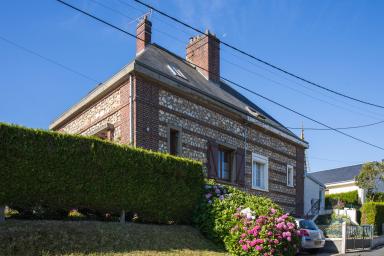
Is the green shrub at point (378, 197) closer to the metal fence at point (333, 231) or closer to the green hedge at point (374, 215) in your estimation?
the green hedge at point (374, 215)

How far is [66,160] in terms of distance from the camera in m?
10.2

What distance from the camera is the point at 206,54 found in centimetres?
2211

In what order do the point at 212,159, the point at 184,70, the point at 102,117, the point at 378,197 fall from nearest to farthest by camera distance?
1. the point at 102,117
2. the point at 212,159
3. the point at 184,70
4. the point at 378,197

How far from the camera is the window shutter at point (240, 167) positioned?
1958cm

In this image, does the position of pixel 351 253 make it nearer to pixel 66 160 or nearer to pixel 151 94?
pixel 151 94

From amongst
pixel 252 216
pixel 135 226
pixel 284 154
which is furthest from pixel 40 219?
pixel 284 154

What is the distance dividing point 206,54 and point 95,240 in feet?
46.7

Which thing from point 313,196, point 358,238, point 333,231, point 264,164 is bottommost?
point 358,238

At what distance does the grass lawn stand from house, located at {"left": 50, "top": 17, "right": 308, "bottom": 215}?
4.53 meters

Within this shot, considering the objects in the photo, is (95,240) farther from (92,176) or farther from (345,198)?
(345,198)

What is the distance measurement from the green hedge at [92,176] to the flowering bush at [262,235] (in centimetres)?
183

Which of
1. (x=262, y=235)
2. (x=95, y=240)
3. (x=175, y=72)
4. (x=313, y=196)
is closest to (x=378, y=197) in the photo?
(x=313, y=196)

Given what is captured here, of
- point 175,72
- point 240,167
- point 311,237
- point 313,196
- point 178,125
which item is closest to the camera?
point 311,237

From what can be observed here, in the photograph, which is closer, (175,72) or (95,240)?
(95,240)
